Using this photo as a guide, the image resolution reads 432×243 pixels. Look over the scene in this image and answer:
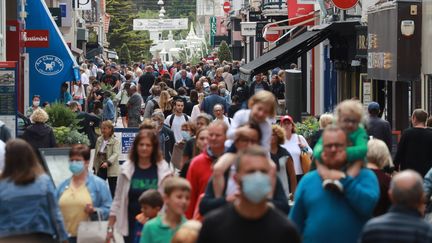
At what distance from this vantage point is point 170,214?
375 inches

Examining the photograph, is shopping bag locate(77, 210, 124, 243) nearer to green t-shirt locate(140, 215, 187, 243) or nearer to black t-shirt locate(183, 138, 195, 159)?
green t-shirt locate(140, 215, 187, 243)

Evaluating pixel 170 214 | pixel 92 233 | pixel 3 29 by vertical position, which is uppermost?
pixel 3 29

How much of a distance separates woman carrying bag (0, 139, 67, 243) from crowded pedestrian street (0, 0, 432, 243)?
0.01 m

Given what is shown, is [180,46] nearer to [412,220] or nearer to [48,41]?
[48,41]

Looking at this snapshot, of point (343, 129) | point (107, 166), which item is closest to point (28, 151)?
point (343, 129)

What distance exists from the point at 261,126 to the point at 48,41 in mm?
20053

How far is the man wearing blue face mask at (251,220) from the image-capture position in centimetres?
715

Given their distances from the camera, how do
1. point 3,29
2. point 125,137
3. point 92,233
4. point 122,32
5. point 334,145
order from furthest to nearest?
point 122,32 → point 3,29 → point 125,137 → point 92,233 → point 334,145

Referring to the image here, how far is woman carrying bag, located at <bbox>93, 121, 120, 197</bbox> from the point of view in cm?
1750

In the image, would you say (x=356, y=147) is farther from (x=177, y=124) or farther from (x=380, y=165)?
(x=177, y=124)

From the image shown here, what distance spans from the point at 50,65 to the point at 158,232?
806 inches

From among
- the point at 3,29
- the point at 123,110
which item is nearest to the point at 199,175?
the point at 3,29

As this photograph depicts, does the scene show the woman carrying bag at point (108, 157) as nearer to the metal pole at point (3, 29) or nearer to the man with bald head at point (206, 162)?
the man with bald head at point (206, 162)

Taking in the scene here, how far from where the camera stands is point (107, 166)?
17469mm
